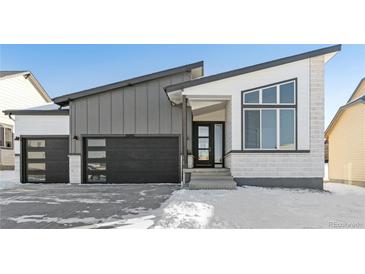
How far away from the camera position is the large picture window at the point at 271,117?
9.18m

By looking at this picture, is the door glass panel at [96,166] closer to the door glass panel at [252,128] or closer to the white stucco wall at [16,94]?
the door glass panel at [252,128]

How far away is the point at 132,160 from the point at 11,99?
11052 millimetres

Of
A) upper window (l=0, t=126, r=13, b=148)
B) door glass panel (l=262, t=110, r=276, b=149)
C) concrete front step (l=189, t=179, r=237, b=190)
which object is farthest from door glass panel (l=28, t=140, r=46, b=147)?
door glass panel (l=262, t=110, r=276, b=149)

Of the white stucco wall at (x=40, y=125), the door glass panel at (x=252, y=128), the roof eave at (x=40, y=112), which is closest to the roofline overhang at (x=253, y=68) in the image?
the door glass panel at (x=252, y=128)

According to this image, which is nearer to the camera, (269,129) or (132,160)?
(269,129)

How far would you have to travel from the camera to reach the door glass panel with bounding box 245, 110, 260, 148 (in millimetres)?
9227

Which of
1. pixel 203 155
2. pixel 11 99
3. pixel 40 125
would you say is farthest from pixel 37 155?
pixel 11 99

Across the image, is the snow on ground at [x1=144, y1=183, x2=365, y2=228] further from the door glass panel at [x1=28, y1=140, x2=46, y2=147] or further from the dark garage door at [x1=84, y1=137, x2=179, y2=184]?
the door glass panel at [x1=28, y1=140, x2=46, y2=147]

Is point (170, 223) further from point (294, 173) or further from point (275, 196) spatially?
point (294, 173)

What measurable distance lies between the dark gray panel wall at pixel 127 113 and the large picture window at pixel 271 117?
2.82 metres

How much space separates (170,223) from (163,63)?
9.59m

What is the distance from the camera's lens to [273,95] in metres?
9.23

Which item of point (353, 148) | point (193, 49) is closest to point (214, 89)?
point (193, 49)

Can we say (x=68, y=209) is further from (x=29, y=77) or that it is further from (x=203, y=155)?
(x=29, y=77)
